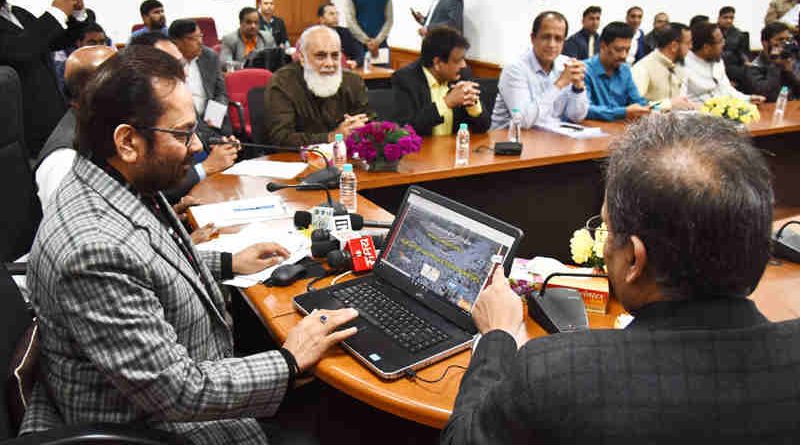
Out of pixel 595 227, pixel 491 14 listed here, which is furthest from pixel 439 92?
pixel 491 14

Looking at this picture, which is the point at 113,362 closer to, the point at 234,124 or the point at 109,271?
the point at 109,271

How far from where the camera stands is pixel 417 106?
3482mm

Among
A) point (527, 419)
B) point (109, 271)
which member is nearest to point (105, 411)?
point (109, 271)

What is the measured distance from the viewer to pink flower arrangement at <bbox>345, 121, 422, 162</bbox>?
2623 mm

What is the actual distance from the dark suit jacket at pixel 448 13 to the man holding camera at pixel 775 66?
2760mm

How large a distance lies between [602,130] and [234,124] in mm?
2460

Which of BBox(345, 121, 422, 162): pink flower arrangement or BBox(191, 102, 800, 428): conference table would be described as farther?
BBox(345, 121, 422, 162): pink flower arrangement

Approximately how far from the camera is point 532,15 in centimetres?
605

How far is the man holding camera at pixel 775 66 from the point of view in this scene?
5105mm

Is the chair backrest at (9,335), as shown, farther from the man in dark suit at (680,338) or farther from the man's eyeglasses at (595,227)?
the man's eyeglasses at (595,227)

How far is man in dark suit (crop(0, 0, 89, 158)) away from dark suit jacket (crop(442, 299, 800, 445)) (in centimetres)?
387

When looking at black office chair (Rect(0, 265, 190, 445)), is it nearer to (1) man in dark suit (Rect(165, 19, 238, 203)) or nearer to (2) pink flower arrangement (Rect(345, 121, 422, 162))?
(2) pink flower arrangement (Rect(345, 121, 422, 162))

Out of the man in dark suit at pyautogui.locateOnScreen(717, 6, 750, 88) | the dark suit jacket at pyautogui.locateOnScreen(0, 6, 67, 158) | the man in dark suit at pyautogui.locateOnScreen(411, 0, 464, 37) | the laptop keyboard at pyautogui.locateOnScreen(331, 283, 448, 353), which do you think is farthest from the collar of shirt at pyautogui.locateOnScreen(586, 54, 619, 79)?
the dark suit jacket at pyautogui.locateOnScreen(0, 6, 67, 158)

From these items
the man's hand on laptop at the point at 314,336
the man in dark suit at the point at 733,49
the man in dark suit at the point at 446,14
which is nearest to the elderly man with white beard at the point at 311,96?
the man's hand on laptop at the point at 314,336
